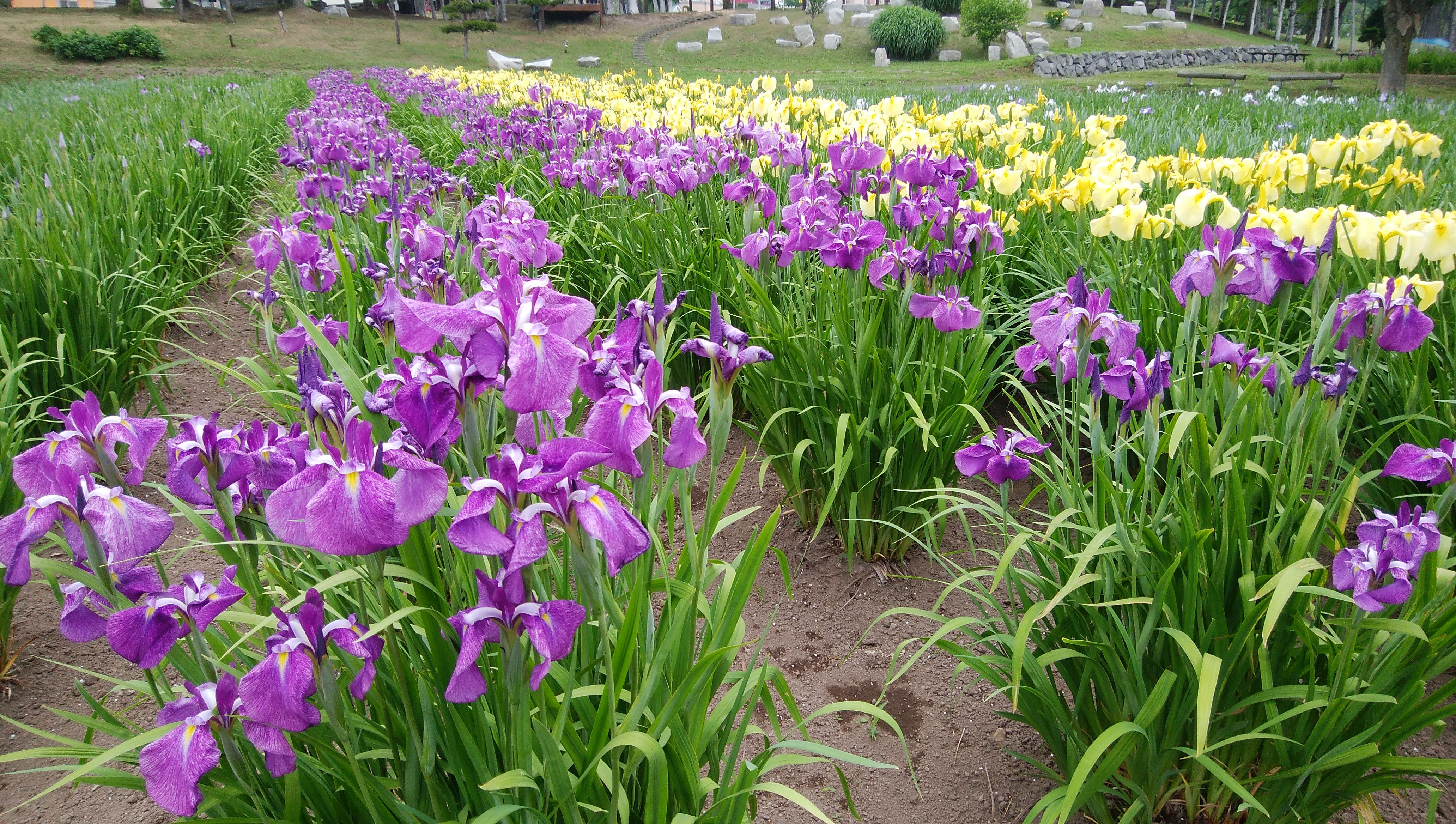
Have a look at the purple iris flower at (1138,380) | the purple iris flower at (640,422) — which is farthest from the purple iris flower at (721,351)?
the purple iris flower at (1138,380)

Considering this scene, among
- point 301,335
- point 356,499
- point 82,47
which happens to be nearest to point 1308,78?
point 301,335

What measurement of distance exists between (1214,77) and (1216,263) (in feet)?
77.2

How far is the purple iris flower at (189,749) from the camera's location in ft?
3.58

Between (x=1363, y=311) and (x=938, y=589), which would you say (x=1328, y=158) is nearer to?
(x=1363, y=311)

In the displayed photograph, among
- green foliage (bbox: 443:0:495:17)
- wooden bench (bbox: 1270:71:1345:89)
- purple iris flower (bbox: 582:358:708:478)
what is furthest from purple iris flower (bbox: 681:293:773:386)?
green foliage (bbox: 443:0:495:17)

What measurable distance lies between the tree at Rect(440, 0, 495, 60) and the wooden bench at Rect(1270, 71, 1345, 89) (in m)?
30.0

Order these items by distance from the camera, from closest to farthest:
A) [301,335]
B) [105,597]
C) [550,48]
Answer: [105,597], [301,335], [550,48]

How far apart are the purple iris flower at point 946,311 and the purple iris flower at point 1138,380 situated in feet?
2.29

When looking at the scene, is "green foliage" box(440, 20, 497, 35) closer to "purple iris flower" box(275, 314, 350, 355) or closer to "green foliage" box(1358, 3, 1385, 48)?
"green foliage" box(1358, 3, 1385, 48)

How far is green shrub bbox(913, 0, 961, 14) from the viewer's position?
3944 centimetres

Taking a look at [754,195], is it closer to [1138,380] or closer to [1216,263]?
[1216,263]

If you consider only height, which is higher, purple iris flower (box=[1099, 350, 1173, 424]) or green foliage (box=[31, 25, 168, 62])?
green foliage (box=[31, 25, 168, 62])

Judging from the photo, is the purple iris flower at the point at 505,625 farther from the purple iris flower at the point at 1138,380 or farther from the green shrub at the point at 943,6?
the green shrub at the point at 943,6

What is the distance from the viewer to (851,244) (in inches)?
104
